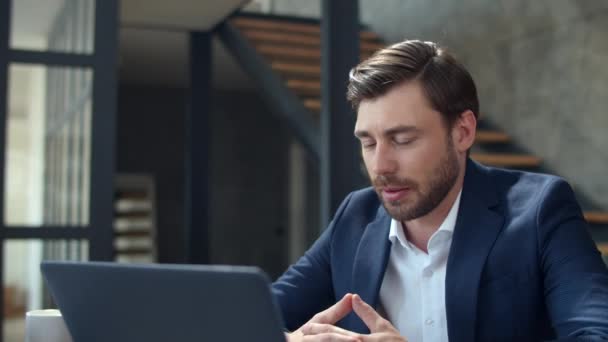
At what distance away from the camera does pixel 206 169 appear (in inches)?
198

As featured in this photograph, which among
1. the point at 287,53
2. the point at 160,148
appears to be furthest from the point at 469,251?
the point at 160,148

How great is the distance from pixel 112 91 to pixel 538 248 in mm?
2127

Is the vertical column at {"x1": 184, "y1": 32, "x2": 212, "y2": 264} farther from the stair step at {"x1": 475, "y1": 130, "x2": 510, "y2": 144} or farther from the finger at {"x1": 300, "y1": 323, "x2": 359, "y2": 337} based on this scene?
the finger at {"x1": 300, "y1": 323, "x2": 359, "y2": 337}

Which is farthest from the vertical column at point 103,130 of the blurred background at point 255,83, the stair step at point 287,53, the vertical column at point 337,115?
the stair step at point 287,53

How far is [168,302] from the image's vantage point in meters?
0.88

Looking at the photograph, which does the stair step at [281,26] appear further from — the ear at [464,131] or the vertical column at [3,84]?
the ear at [464,131]

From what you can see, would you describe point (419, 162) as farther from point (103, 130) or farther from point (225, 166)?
point (225, 166)

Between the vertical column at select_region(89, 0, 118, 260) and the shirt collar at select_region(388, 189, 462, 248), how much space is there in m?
1.74

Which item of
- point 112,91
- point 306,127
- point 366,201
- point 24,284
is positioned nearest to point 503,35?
point 306,127

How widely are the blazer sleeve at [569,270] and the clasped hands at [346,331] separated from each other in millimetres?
287

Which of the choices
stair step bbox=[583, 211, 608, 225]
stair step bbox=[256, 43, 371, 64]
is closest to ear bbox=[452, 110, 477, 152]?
stair step bbox=[583, 211, 608, 225]

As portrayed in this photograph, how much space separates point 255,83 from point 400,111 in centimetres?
402

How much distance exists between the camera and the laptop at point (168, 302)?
812mm

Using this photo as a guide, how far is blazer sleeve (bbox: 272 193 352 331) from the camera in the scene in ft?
5.45
